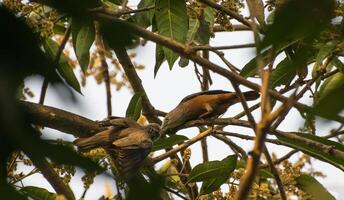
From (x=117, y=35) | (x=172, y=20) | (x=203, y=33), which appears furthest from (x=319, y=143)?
(x=117, y=35)

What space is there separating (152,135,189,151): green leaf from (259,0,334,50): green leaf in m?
2.08

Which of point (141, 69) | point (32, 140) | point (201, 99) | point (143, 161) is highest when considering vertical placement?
point (141, 69)

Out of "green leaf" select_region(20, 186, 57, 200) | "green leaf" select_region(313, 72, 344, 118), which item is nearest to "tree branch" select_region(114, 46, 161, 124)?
"green leaf" select_region(20, 186, 57, 200)

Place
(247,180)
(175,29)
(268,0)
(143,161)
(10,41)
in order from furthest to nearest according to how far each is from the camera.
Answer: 1. (175,29)
2. (268,0)
3. (143,161)
4. (247,180)
5. (10,41)

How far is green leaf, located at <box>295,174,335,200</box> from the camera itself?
8.34 ft

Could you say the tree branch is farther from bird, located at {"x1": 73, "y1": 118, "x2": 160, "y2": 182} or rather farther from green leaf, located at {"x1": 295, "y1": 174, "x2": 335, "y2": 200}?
green leaf, located at {"x1": 295, "y1": 174, "x2": 335, "y2": 200}

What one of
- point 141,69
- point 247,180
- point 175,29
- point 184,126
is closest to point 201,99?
point 184,126

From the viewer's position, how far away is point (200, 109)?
3.00m

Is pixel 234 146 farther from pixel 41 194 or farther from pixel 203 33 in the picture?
pixel 41 194

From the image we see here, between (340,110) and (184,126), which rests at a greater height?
(184,126)

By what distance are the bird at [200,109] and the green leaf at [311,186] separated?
467 mm

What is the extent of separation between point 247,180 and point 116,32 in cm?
34

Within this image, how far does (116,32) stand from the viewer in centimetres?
71

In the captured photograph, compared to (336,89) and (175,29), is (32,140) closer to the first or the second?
(336,89)
